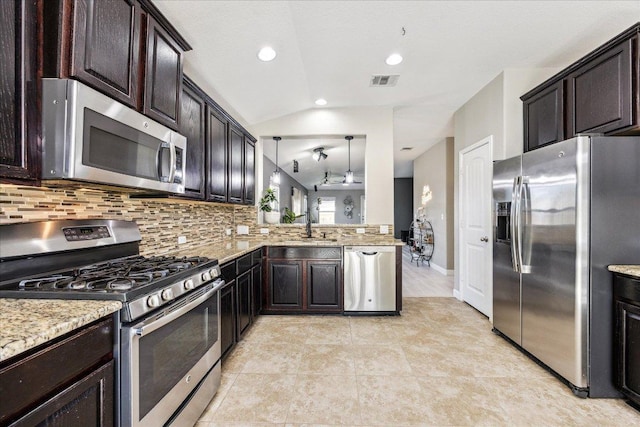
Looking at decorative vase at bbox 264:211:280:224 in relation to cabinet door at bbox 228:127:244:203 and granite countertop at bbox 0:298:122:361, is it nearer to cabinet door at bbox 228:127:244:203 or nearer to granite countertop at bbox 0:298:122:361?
cabinet door at bbox 228:127:244:203

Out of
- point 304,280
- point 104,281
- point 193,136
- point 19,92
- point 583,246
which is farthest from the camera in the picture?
point 304,280

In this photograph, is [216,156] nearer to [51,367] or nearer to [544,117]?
[51,367]

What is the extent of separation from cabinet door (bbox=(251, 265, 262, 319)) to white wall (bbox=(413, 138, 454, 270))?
411 centimetres

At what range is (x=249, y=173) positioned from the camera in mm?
3748

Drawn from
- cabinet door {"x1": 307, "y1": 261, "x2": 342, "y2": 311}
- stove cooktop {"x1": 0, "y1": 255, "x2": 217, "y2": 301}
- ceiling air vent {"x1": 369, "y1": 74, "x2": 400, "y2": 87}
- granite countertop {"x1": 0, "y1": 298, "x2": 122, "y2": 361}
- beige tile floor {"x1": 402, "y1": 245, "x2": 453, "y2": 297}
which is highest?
ceiling air vent {"x1": 369, "y1": 74, "x2": 400, "y2": 87}

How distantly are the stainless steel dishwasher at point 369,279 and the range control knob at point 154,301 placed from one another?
7.77 feet

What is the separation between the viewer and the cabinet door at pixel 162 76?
1647mm

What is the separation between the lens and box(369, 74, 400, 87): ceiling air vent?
320 cm

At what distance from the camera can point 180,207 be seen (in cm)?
274

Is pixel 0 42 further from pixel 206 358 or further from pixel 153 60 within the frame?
pixel 206 358

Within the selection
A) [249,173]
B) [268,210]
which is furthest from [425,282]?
[249,173]

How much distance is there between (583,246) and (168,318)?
259cm

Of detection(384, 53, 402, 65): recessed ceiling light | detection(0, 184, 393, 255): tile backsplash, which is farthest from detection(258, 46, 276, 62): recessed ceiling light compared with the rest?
detection(0, 184, 393, 255): tile backsplash

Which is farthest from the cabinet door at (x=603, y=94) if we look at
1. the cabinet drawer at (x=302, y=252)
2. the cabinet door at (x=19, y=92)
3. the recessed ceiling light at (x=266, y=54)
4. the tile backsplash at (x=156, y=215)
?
the cabinet door at (x=19, y=92)
